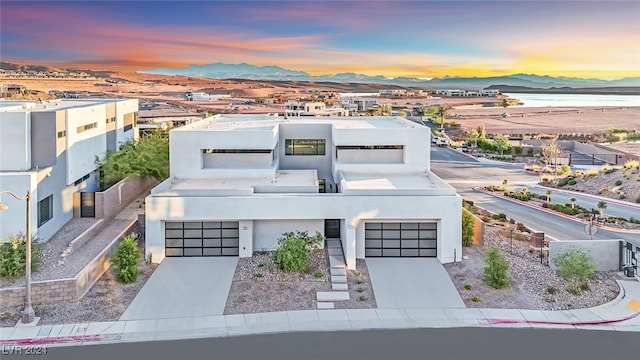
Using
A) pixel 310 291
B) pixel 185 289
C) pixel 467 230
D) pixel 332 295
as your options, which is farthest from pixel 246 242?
pixel 467 230

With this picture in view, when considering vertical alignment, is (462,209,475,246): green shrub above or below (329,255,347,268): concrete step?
above

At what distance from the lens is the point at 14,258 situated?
75.5ft

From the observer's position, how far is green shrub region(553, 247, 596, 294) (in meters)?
23.5

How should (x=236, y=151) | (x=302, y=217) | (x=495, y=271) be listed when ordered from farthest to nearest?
1. (x=236, y=151)
2. (x=302, y=217)
3. (x=495, y=271)

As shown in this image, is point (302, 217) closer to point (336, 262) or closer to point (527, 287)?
point (336, 262)

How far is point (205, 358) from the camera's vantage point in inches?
667

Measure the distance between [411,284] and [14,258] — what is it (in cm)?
1661

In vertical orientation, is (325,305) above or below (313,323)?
above

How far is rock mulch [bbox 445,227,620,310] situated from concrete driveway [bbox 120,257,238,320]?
32.7ft

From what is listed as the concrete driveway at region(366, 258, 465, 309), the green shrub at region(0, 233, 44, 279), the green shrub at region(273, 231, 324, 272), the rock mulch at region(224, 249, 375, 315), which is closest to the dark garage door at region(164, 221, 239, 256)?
the rock mulch at region(224, 249, 375, 315)

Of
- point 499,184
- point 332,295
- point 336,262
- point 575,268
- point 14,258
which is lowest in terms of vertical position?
point 332,295

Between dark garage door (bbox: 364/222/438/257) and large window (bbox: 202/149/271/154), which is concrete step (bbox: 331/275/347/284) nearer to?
dark garage door (bbox: 364/222/438/257)

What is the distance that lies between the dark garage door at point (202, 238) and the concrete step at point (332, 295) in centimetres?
671

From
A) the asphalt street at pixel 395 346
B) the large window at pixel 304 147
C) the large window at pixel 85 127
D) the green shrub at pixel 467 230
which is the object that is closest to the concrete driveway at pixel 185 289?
the asphalt street at pixel 395 346
